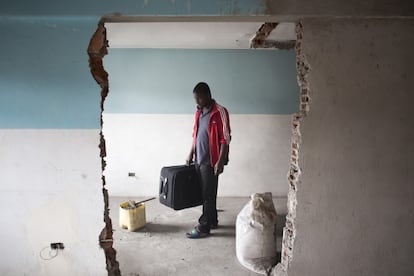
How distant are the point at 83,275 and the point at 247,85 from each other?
11.2 ft

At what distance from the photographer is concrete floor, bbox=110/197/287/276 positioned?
2.90m

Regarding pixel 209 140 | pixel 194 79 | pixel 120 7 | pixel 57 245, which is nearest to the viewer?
pixel 120 7

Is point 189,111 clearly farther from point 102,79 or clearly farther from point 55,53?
point 55,53

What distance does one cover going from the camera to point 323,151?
2.27 meters

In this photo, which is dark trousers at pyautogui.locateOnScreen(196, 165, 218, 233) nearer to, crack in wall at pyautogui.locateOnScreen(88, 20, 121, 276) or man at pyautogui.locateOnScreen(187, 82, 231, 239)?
man at pyautogui.locateOnScreen(187, 82, 231, 239)

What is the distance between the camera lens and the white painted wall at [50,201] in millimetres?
2266

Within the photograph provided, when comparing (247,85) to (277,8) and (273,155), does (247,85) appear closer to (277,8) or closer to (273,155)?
(273,155)

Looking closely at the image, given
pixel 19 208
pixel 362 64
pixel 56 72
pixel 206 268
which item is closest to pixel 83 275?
pixel 19 208

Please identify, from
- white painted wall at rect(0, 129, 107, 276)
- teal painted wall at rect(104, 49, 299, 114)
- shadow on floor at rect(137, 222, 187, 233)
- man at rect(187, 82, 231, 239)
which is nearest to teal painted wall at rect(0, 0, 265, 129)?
white painted wall at rect(0, 129, 107, 276)

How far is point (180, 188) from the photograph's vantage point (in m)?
3.26

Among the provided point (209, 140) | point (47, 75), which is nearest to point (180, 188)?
point (209, 140)

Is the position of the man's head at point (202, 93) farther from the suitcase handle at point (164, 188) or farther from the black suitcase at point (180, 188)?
the suitcase handle at point (164, 188)

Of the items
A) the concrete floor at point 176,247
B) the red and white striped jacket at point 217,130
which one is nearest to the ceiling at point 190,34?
the red and white striped jacket at point 217,130

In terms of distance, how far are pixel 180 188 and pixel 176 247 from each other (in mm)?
629
